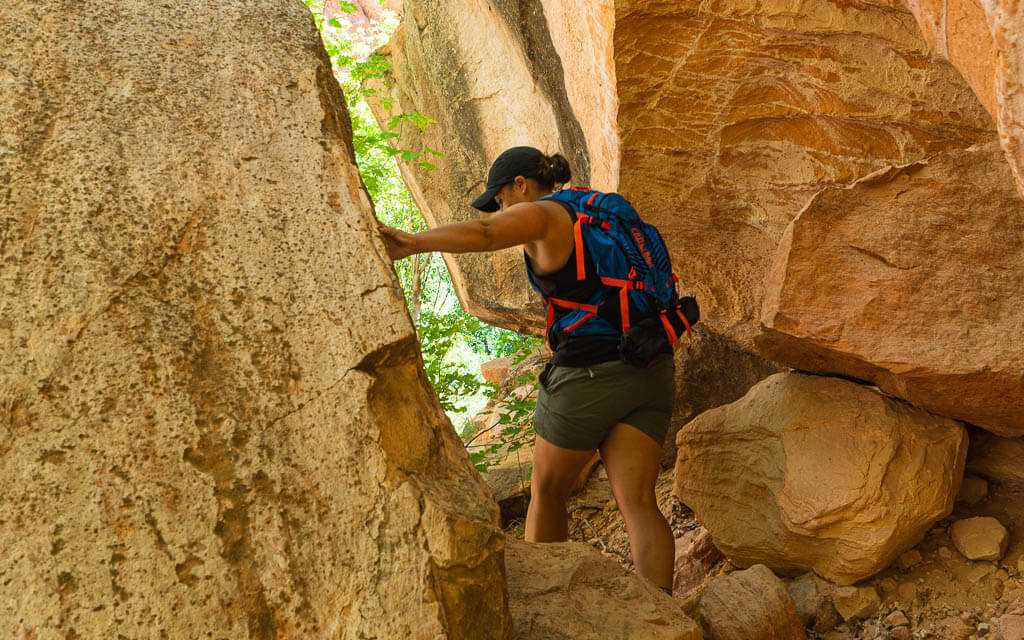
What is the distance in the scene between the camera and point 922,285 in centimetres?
326

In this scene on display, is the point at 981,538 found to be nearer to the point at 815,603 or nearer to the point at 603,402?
the point at 815,603

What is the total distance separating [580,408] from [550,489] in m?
0.38

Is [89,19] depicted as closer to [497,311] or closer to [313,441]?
[313,441]

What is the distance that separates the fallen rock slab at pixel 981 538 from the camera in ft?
10.8

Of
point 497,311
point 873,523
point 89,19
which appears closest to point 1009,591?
point 873,523

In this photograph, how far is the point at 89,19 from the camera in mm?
2275

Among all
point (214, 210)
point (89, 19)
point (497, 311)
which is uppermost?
point (89, 19)

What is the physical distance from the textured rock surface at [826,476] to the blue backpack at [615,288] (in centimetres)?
83

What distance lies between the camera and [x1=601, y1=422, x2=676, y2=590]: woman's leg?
3012 mm

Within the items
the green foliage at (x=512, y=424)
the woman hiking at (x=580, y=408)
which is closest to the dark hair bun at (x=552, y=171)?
the woman hiking at (x=580, y=408)

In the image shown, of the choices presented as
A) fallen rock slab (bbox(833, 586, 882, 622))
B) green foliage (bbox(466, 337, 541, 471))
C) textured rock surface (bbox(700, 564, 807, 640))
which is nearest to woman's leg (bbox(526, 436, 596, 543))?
textured rock surface (bbox(700, 564, 807, 640))

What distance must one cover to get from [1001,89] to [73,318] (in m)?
2.11

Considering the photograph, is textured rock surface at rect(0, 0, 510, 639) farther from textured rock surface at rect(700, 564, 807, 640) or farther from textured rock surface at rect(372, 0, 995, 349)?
textured rock surface at rect(372, 0, 995, 349)

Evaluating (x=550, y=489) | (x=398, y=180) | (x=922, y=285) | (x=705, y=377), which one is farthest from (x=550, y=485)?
(x=398, y=180)
